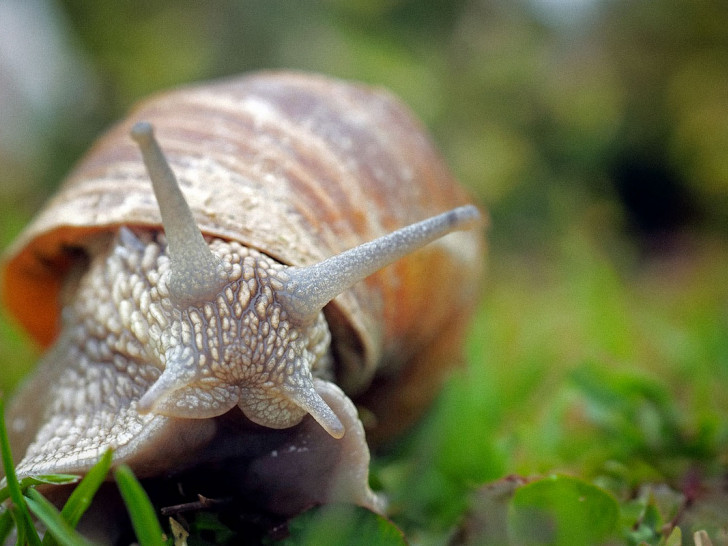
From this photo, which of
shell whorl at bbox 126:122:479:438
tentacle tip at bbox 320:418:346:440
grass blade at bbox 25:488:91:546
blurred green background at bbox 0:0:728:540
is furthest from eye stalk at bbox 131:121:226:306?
blurred green background at bbox 0:0:728:540

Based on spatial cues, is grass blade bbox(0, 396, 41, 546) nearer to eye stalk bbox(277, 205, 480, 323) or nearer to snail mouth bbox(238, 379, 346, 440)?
snail mouth bbox(238, 379, 346, 440)

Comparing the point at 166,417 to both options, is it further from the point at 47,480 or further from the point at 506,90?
the point at 506,90

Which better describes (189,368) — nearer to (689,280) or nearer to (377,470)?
(377,470)

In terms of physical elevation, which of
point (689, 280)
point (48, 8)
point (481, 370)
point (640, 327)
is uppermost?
point (48, 8)

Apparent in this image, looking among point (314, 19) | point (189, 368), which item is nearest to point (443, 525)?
point (189, 368)

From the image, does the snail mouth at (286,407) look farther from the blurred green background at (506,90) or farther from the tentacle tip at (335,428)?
the blurred green background at (506,90)

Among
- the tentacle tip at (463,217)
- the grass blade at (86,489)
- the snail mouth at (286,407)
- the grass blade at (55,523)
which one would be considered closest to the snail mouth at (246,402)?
the snail mouth at (286,407)
